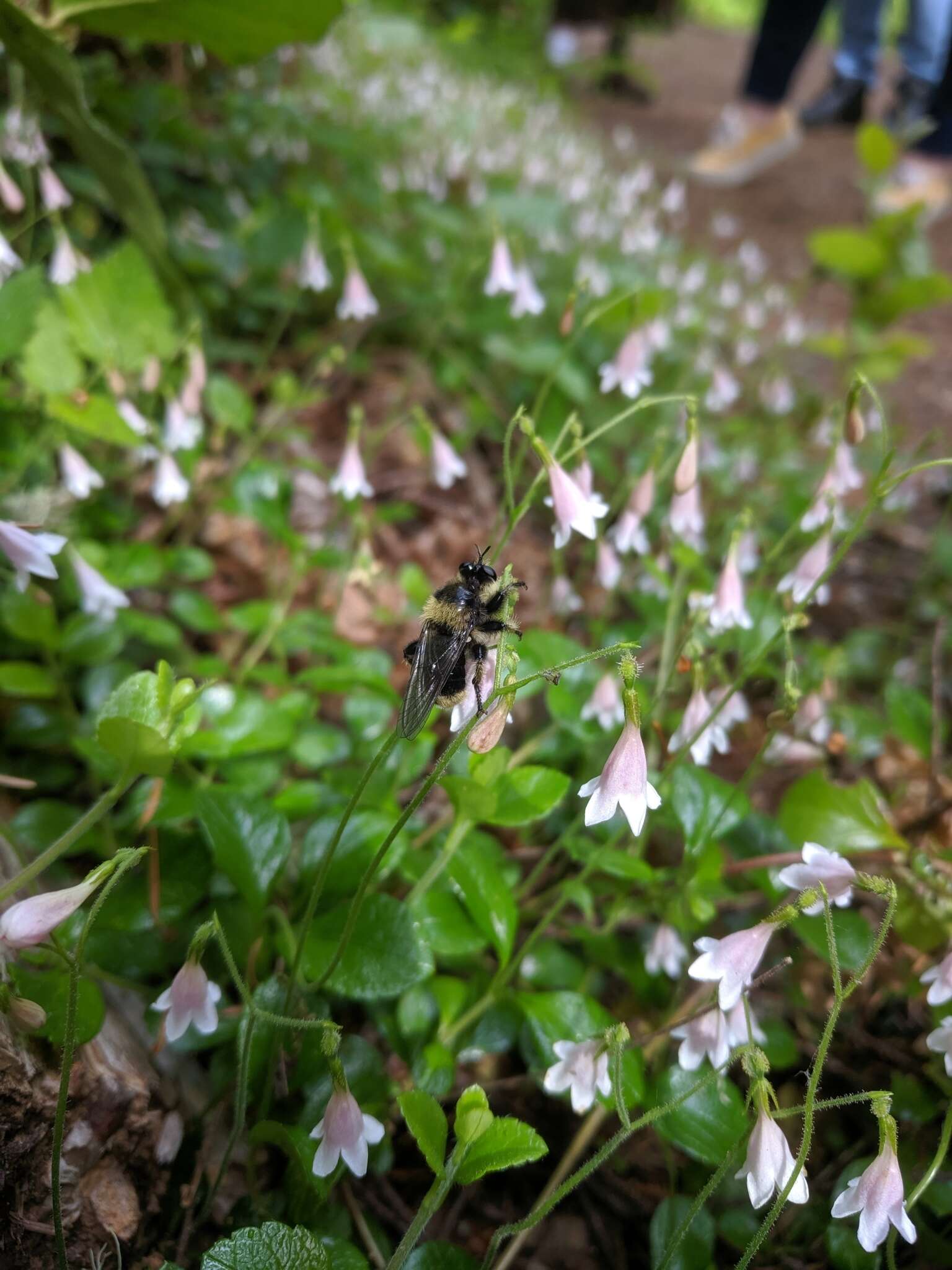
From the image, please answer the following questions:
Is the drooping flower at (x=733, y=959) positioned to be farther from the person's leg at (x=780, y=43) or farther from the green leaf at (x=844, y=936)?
the person's leg at (x=780, y=43)

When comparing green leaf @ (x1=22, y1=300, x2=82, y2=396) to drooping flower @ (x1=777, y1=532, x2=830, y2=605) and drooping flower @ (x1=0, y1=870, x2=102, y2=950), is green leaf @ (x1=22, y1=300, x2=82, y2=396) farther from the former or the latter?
drooping flower @ (x1=777, y1=532, x2=830, y2=605)

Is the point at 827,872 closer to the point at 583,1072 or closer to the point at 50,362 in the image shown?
the point at 583,1072

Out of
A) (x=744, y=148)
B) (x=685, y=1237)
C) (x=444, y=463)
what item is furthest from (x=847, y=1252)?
(x=744, y=148)

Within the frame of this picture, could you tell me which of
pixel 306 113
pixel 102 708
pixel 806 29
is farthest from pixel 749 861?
pixel 806 29

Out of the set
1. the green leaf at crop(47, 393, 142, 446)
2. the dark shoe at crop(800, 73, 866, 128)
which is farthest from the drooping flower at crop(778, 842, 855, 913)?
the dark shoe at crop(800, 73, 866, 128)

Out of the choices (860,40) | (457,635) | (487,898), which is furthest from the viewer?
(860,40)
